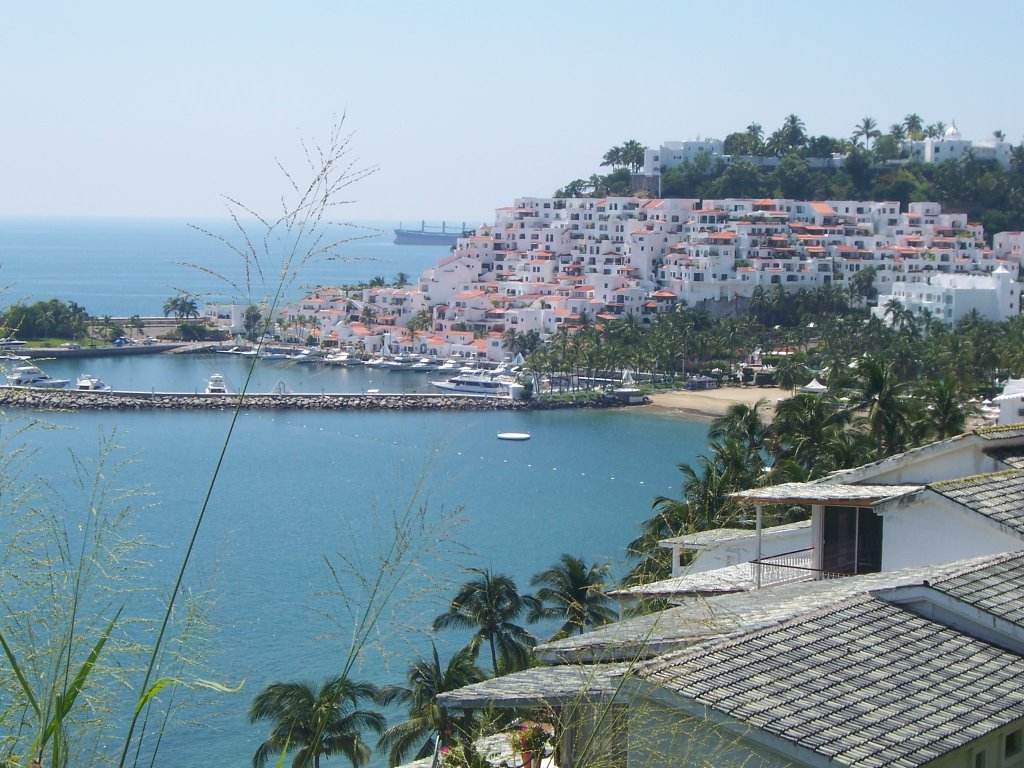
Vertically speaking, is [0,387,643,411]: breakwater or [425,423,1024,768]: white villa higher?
[425,423,1024,768]: white villa

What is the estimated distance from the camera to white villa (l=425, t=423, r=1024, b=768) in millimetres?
3172

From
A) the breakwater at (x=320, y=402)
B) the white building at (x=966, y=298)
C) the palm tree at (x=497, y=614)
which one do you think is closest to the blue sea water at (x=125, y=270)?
the breakwater at (x=320, y=402)

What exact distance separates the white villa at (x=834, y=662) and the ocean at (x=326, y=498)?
624 millimetres

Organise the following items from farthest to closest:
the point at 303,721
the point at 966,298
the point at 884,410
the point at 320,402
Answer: the point at 966,298, the point at 320,402, the point at 884,410, the point at 303,721

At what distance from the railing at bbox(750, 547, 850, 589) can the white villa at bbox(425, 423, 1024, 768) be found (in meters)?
0.04

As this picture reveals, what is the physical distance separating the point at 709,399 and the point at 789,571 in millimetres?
35248

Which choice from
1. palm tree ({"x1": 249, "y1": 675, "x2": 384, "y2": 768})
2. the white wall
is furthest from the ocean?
the white wall

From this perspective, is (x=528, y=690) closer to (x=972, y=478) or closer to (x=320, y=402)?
(x=972, y=478)

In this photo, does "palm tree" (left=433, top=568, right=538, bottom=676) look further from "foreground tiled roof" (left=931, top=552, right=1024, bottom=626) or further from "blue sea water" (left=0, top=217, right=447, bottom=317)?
"blue sea water" (left=0, top=217, right=447, bottom=317)

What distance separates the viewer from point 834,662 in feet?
12.5

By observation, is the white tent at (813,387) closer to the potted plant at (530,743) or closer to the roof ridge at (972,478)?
the roof ridge at (972,478)

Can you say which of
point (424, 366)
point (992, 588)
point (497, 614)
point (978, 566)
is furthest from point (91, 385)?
point (992, 588)

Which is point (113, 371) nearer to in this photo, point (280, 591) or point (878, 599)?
point (280, 591)

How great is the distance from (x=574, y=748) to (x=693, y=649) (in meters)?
0.49
